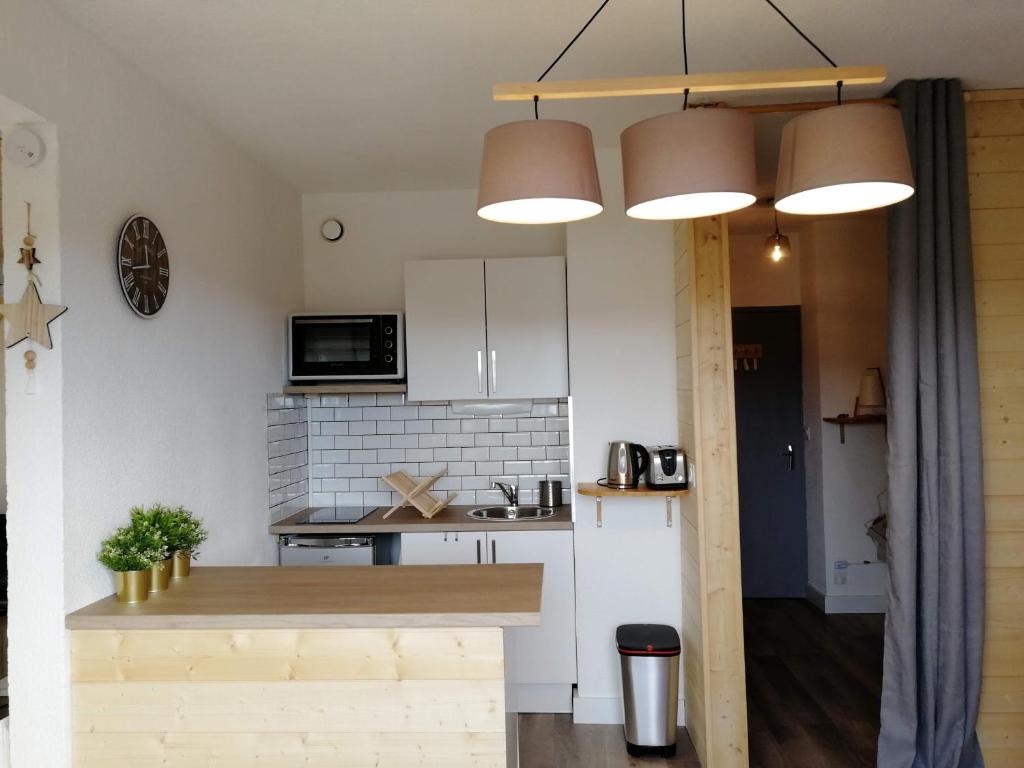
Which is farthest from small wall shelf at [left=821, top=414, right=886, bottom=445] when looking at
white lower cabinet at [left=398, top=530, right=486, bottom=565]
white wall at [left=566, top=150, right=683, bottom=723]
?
white lower cabinet at [left=398, top=530, right=486, bottom=565]

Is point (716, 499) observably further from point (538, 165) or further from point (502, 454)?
point (538, 165)

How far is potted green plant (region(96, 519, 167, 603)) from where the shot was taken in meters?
2.47

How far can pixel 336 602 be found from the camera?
241cm

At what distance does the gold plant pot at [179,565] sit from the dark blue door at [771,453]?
422 cm

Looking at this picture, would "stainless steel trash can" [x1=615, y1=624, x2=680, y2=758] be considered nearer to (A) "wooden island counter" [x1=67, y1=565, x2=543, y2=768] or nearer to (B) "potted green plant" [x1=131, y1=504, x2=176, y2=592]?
(A) "wooden island counter" [x1=67, y1=565, x2=543, y2=768]

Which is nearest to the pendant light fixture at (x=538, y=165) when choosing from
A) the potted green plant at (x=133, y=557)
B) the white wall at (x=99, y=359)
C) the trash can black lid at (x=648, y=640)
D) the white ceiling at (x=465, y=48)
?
the white ceiling at (x=465, y=48)

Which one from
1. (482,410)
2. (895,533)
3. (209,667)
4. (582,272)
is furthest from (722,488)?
(209,667)

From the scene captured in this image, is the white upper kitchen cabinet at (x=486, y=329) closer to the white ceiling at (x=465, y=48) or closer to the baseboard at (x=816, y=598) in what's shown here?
the white ceiling at (x=465, y=48)

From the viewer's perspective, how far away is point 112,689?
2.35 metres

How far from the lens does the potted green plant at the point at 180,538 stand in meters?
2.64

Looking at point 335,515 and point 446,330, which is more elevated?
point 446,330

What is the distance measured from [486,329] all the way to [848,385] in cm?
276

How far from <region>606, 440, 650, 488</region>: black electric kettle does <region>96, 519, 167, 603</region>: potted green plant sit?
1.98 metres

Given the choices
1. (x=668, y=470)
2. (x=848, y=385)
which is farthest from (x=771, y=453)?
(x=668, y=470)
